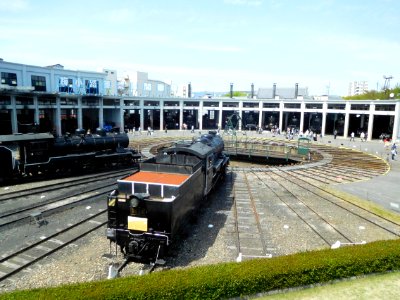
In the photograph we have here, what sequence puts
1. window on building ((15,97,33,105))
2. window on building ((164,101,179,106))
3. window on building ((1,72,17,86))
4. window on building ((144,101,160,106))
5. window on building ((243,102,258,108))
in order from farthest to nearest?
window on building ((164,101,179,106))
window on building ((243,102,258,108))
window on building ((144,101,160,106))
window on building ((15,97,33,105))
window on building ((1,72,17,86))

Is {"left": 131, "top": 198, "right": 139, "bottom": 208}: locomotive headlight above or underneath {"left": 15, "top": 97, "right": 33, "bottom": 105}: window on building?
underneath

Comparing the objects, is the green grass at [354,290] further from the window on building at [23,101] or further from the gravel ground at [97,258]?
the window on building at [23,101]

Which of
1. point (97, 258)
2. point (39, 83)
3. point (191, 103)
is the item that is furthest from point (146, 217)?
point (191, 103)

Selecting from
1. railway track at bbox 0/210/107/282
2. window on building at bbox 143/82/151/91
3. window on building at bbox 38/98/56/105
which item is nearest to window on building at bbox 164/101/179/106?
window on building at bbox 143/82/151/91

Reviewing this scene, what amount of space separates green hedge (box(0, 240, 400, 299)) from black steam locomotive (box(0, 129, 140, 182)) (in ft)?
49.6

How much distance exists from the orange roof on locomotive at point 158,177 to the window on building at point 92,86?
43.4 m

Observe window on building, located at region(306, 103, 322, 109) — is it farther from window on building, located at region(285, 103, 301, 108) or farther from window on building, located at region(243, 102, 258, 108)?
window on building, located at region(243, 102, 258, 108)

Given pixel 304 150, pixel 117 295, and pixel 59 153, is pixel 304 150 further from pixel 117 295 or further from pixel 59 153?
pixel 117 295

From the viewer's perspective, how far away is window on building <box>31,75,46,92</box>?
43.9 meters

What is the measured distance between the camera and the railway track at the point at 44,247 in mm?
10325

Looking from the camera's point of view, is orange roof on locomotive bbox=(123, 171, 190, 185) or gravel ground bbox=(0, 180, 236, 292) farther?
orange roof on locomotive bbox=(123, 171, 190, 185)

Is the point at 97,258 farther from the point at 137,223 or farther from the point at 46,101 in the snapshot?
the point at 46,101

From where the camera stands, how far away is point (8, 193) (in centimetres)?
1827

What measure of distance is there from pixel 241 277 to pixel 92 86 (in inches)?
1972
